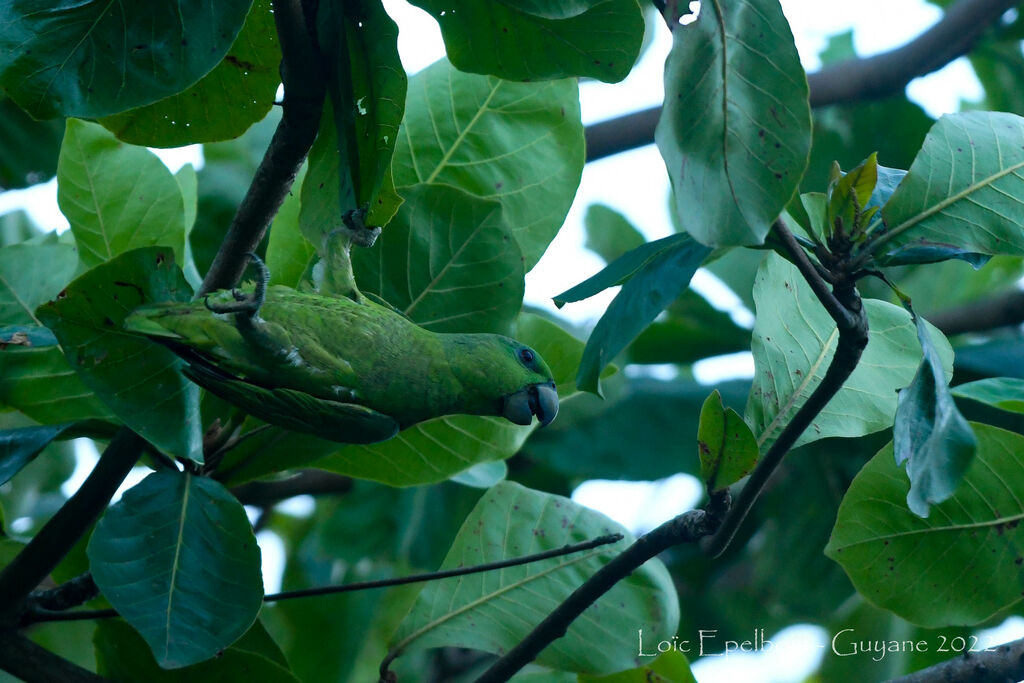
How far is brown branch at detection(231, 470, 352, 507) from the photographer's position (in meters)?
3.09

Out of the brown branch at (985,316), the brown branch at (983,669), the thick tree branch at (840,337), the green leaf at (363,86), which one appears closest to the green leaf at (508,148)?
the green leaf at (363,86)

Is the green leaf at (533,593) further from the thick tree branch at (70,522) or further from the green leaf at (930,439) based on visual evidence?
the green leaf at (930,439)

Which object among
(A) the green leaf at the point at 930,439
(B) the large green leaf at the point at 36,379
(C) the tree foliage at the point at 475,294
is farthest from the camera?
(B) the large green leaf at the point at 36,379

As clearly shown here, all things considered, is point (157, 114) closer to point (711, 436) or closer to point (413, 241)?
point (413, 241)

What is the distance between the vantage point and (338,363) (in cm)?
176

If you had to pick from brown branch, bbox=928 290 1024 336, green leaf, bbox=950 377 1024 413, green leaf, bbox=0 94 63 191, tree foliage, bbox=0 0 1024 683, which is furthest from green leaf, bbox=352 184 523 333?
brown branch, bbox=928 290 1024 336

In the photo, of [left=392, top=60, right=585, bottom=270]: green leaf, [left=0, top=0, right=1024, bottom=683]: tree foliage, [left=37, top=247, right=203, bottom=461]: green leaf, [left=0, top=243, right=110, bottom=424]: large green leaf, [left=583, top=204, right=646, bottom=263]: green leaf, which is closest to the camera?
[left=0, top=0, right=1024, bottom=683]: tree foliage

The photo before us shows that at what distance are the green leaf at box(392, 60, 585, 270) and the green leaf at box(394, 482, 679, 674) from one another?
0.59 m

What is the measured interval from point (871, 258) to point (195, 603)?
50.7 inches

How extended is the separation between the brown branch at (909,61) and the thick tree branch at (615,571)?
223 cm

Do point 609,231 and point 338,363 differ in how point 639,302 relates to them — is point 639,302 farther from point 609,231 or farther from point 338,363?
point 609,231

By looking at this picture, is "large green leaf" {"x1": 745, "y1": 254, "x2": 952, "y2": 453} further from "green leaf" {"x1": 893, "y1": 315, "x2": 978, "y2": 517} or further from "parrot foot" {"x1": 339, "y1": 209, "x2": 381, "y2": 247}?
"parrot foot" {"x1": 339, "y1": 209, "x2": 381, "y2": 247}

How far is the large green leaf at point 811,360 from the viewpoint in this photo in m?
1.78


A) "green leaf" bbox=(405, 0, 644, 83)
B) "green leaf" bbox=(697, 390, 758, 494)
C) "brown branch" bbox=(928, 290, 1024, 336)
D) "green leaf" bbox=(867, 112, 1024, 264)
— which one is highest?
"green leaf" bbox=(405, 0, 644, 83)
